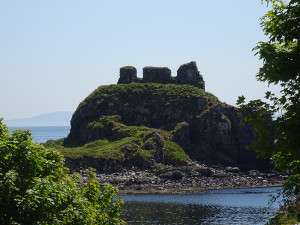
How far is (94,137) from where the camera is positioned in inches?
5389

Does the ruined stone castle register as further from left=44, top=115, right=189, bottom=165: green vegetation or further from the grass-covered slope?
left=44, top=115, right=189, bottom=165: green vegetation

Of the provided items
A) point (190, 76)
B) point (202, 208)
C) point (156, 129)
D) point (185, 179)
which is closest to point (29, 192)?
point (202, 208)

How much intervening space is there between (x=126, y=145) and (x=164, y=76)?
54.3m

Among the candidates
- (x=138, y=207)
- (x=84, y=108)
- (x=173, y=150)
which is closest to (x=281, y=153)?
(x=138, y=207)

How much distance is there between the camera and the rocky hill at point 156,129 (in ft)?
381

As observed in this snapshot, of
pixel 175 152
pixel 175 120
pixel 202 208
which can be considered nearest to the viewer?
pixel 202 208

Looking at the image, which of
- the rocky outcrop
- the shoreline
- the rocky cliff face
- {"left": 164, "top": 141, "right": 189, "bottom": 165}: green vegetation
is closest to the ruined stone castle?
the rocky outcrop

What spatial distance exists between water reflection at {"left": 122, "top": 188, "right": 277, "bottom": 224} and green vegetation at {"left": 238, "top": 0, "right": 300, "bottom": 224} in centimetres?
4659

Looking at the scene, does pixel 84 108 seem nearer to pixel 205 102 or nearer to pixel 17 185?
pixel 205 102

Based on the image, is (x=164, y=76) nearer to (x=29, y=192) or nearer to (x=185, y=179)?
(x=185, y=179)

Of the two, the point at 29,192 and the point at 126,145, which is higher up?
the point at 29,192

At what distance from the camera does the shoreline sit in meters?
98.8

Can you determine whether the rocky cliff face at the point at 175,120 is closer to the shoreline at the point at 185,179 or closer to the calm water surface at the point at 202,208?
the shoreline at the point at 185,179

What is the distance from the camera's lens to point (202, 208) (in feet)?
255
